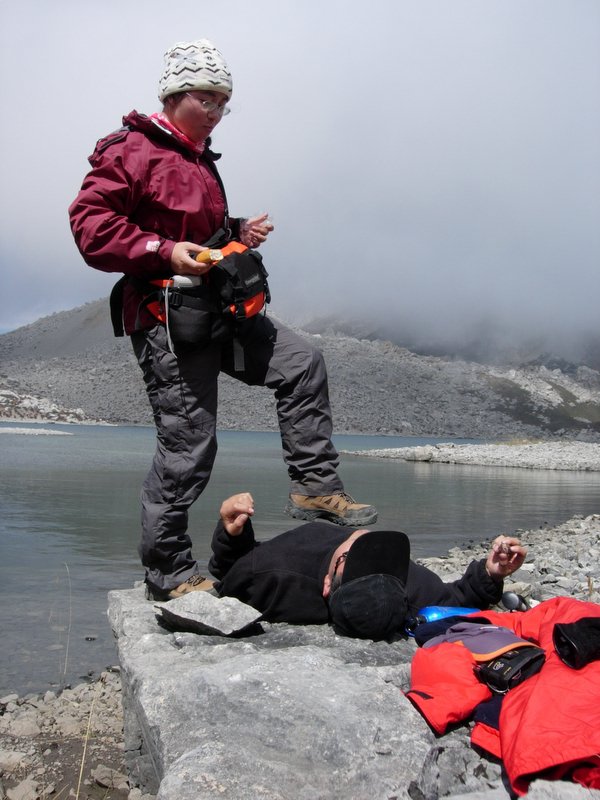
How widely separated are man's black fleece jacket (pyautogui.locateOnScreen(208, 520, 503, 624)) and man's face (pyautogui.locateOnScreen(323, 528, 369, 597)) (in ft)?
0.12

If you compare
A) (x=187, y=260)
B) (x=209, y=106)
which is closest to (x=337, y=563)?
(x=187, y=260)

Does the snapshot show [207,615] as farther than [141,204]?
No

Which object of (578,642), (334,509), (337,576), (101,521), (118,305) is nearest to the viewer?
(578,642)

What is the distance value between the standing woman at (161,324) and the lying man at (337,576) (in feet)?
0.78

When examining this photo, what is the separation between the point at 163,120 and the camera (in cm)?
392

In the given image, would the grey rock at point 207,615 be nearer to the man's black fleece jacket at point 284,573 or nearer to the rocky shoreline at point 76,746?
the man's black fleece jacket at point 284,573

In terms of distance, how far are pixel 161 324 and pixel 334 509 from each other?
1.40m

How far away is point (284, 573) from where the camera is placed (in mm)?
3697

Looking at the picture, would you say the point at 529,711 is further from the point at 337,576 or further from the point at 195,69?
the point at 195,69

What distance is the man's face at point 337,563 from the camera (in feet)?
11.8

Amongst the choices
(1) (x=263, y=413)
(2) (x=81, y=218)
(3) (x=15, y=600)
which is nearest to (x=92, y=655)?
(3) (x=15, y=600)

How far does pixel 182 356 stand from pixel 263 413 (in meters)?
78.9

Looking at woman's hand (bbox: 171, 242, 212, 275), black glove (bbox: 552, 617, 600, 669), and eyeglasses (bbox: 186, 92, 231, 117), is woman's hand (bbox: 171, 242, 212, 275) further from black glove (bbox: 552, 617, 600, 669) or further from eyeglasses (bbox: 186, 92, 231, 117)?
black glove (bbox: 552, 617, 600, 669)

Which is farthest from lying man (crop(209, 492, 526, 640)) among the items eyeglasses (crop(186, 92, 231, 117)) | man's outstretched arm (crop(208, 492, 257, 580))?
eyeglasses (crop(186, 92, 231, 117))
